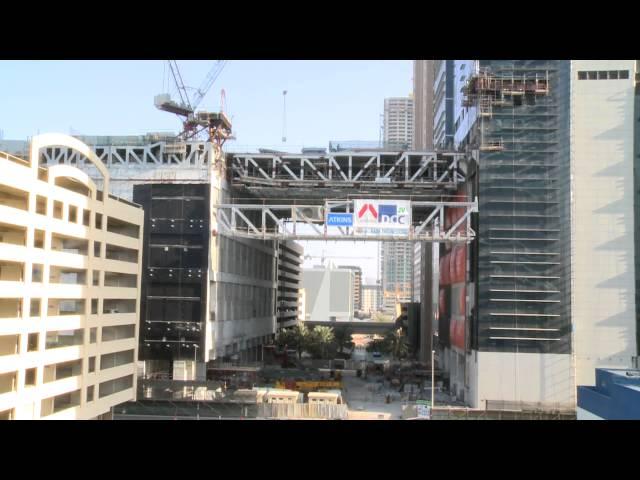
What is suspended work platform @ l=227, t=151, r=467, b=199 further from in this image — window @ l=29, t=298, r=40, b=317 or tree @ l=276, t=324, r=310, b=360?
window @ l=29, t=298, r=40, b=317

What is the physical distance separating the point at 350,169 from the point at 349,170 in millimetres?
188

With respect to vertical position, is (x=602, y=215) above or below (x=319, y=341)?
above

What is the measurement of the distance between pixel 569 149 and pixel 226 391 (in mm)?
22817

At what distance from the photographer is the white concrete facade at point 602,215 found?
33.1 m

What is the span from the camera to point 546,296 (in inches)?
1314

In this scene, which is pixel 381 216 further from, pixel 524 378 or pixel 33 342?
pixel 33 342

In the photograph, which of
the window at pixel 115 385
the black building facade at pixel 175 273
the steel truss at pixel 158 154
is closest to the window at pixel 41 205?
the window at pixel 115 385

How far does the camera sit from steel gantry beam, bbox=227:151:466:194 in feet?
127

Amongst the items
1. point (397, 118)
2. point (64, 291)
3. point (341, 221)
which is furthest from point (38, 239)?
point (397, 118)

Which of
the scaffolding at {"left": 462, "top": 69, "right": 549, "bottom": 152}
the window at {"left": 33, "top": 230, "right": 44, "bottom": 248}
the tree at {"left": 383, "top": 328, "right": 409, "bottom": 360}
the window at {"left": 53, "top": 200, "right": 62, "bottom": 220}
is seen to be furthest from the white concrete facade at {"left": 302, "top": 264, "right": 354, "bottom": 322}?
the window at {"left": 33, "top": 230, "right": 44, "bottom": 248}

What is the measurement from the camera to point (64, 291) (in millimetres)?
21984
